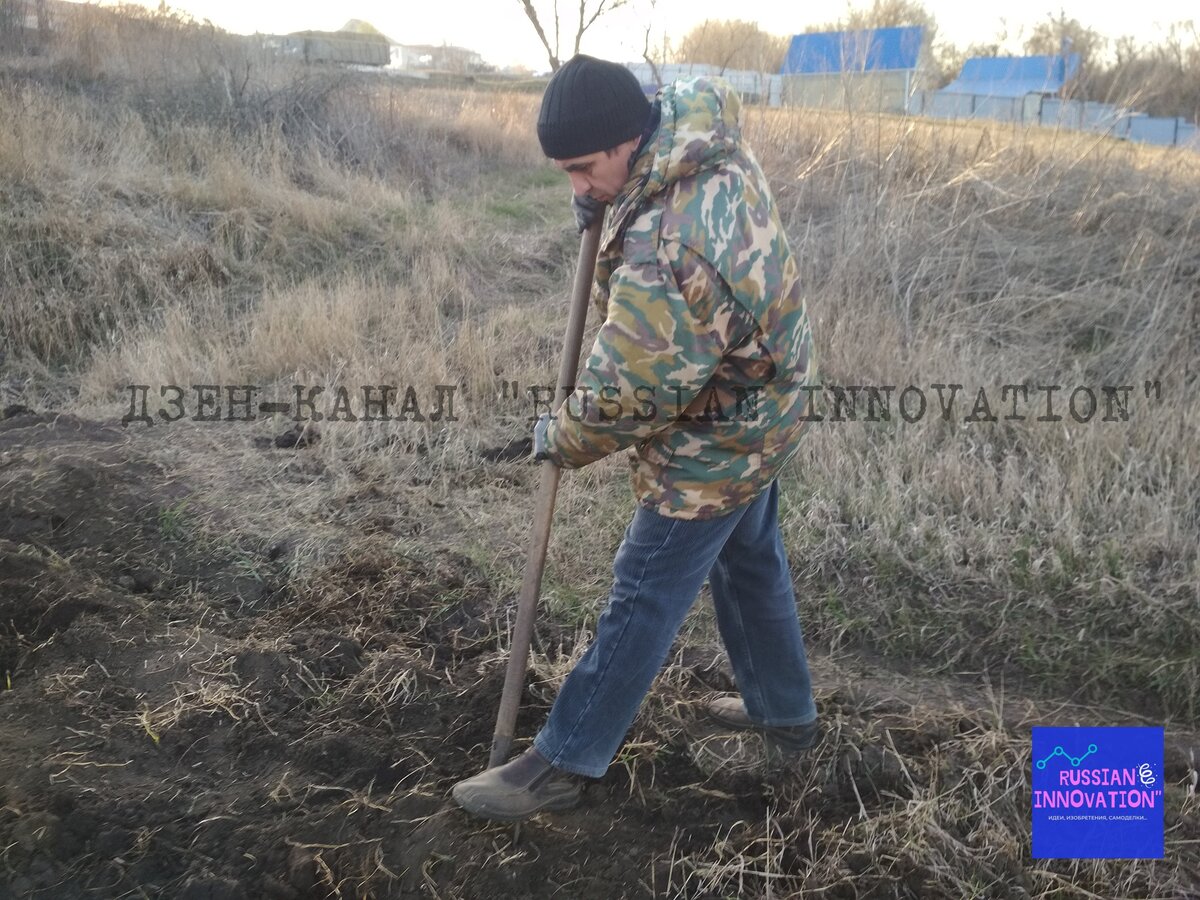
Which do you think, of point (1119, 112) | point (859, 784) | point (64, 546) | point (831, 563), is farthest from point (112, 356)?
point (1119, 112)

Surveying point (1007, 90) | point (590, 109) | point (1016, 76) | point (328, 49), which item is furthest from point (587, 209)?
point (328, 49)

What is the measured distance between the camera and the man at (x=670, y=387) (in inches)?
67.5

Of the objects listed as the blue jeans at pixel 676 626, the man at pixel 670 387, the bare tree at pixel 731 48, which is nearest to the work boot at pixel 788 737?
the blue jeans at pixel 676 626

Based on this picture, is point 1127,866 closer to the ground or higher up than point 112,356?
closer to the ground

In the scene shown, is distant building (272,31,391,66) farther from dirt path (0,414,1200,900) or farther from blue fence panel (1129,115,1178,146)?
dirt path (0,414,1200,900)

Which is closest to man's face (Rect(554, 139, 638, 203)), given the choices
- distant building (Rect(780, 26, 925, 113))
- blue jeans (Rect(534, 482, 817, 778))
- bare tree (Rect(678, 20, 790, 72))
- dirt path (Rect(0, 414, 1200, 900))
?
blue jeans (Rect(534, 482, 817, 778))

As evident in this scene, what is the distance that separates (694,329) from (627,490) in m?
2.39

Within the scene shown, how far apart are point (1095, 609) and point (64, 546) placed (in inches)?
143

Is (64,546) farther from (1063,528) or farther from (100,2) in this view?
(100,2)

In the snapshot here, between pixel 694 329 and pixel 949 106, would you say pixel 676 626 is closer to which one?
pixel 694 329

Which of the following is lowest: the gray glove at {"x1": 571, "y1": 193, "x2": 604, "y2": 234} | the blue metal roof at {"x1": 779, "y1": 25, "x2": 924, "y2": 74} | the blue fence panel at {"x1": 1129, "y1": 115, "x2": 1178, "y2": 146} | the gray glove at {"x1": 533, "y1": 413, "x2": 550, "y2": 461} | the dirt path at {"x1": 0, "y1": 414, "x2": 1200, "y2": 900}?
the dirt path at {"x1": 0, "y1": 414, "x2": 1200, "y2": 900}

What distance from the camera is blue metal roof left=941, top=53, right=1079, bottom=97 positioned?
6763 mm

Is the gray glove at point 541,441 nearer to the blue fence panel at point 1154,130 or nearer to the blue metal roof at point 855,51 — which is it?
the blue metal roof at point 855,51

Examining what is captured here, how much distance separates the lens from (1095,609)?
3.17 metres
